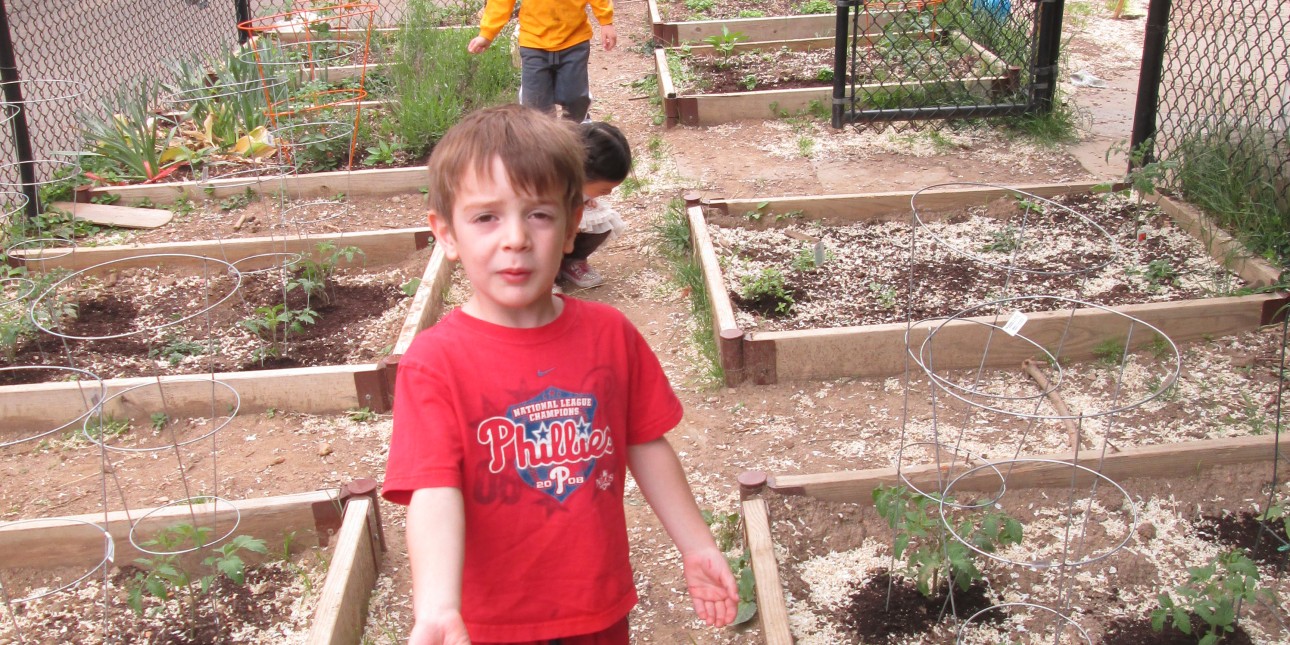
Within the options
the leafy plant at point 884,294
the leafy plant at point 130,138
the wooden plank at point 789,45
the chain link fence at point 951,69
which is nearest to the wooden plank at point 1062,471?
the leafy plant at point 884,294

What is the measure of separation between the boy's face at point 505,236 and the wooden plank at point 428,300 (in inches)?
87.6

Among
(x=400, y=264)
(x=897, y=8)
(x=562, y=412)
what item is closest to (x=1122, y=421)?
(x=562, y=412)

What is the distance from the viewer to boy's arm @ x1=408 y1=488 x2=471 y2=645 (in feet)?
4.69

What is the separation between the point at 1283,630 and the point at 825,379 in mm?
1595

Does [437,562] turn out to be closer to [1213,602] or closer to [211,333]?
[1213,602]

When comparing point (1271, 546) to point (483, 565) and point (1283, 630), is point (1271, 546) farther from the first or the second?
point (483, 565)

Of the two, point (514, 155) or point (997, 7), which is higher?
point (514, 155)

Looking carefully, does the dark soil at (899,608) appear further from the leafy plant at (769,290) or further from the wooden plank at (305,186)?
the wooden plank at (305,186)

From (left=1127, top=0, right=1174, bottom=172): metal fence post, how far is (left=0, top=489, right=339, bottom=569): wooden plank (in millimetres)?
3989

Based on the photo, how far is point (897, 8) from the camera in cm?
824

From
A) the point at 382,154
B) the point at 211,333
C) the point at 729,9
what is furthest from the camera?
the point at 729,9

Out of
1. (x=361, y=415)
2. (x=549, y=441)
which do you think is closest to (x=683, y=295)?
(x=361, y=415)

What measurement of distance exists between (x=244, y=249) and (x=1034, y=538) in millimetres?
3466

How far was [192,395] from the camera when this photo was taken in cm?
369
